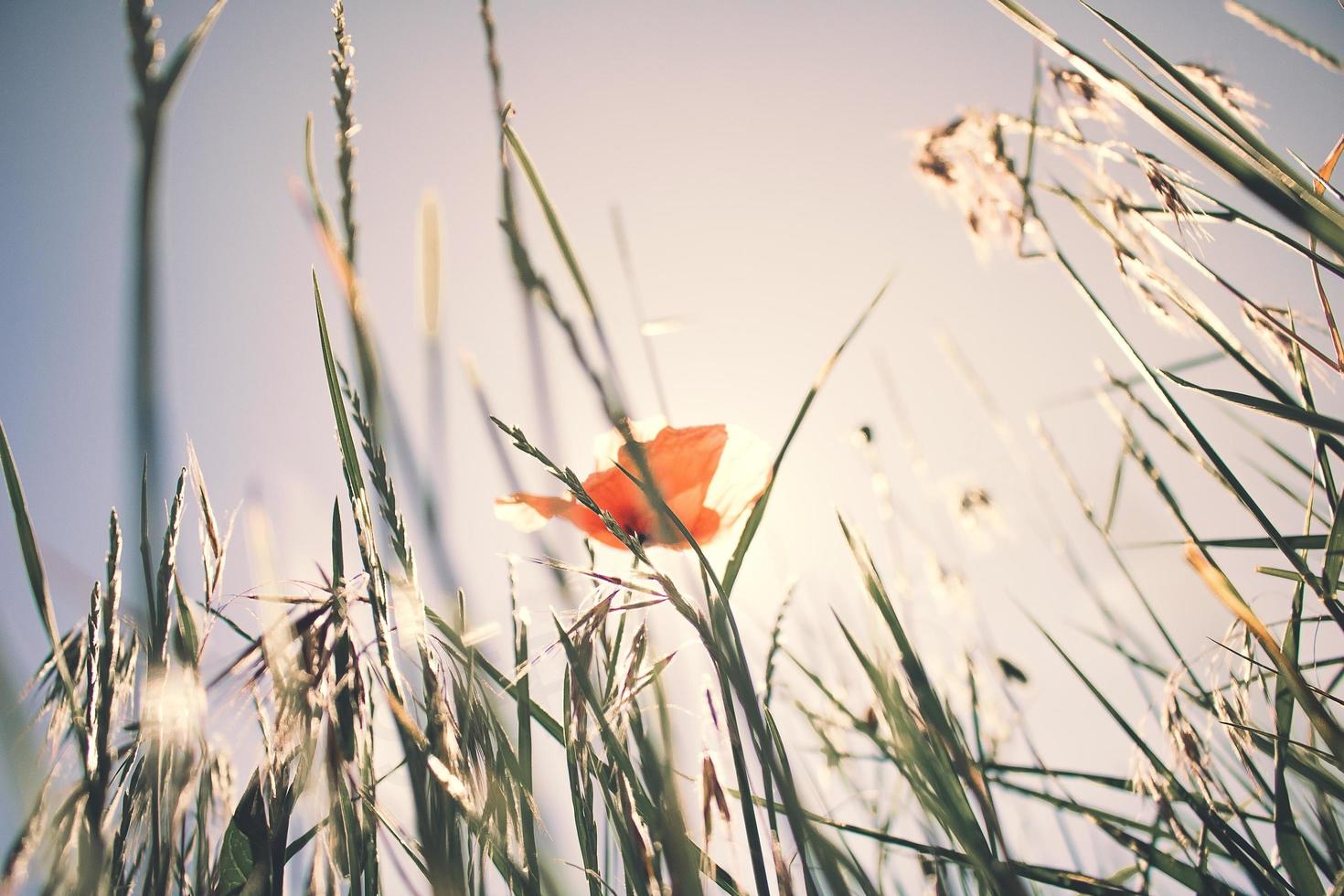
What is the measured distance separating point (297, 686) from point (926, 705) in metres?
0.37

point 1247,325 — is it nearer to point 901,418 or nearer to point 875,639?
point 875,639

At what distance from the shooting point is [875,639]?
681 millimetres

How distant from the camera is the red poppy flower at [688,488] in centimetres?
74

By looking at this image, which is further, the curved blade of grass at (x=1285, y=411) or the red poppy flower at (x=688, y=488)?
the red poppy flower at (x=688, y=488)


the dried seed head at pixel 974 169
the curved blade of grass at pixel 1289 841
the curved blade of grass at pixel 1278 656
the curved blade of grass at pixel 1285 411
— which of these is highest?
the dried seed head at pixel 974 169

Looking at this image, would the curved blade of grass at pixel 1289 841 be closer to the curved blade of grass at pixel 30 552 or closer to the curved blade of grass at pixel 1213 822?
the curved blade of grass at pixel 1213 822

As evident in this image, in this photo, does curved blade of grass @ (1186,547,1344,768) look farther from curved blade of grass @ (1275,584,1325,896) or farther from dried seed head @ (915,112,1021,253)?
dried seed head @ (915,112,1021,253)

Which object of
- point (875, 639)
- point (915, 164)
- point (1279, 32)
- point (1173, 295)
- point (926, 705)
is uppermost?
point (915, 164)

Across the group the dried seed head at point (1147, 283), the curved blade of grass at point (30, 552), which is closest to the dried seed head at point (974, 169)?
the dried seed head at point (1147, 283)

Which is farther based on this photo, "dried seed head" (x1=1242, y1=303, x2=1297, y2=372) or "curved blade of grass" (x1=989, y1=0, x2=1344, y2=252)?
"dried seed head" (x1=1242, y1=303, x2=1297, y2=372)

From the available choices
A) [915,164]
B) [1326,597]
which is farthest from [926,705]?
[915,164]

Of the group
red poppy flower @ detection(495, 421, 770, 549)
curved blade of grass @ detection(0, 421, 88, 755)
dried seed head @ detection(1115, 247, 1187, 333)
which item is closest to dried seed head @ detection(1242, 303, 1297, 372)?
dried seed head @ detection(1115, 247, 1187, 333)

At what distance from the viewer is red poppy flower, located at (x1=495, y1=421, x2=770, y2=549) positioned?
0.74 metres

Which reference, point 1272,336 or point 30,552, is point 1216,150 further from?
point 30,552
